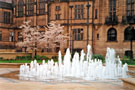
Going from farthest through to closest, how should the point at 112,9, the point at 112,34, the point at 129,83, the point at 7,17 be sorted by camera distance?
the point at 7,17, the point at 112,9, the point at 112,34, the point at 129,83

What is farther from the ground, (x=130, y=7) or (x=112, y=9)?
(x=130, y=7)

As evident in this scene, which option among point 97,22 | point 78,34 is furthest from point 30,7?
point 97,22

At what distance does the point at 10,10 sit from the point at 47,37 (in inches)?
717

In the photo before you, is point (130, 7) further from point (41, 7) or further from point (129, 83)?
point (129, 83)

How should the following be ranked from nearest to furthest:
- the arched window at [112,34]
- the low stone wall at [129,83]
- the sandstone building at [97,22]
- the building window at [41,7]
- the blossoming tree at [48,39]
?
the low stone wall at [129,83] → the blossoming tree at [48,39] → the sandstone building at [97,22] → the arched window at [112,34] → the building window at [41,7]

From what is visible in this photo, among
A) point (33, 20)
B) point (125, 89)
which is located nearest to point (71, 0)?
point (33, 20)

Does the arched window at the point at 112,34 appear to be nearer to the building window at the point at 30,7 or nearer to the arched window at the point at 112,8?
the arched window at the point at 112,8

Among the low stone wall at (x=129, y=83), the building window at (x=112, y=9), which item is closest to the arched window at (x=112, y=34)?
the building window at (x=112, y=9)

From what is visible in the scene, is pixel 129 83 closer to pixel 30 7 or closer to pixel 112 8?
pixel 112 8

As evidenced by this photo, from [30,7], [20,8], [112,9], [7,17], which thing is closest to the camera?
[112,9]

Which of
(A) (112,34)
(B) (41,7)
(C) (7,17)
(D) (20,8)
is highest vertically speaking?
(D) (20,8)

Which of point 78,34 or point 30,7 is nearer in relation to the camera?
point 78,34

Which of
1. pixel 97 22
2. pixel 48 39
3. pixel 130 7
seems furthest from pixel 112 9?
pixel 48 39

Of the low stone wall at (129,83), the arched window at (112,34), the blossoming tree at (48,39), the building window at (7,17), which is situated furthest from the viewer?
the building window at (7,17)
